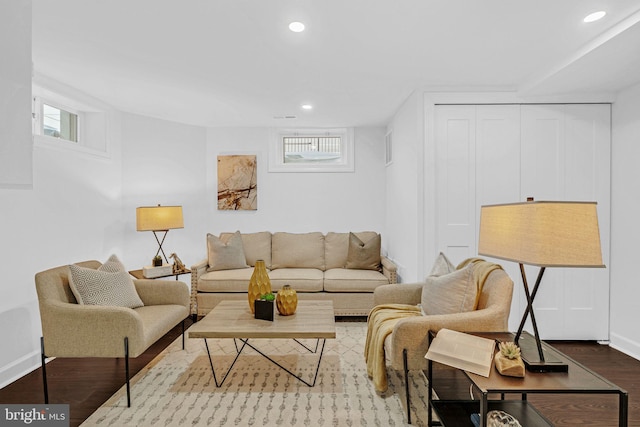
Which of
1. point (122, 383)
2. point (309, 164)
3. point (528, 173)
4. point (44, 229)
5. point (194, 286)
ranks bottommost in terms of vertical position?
point (122, 383)

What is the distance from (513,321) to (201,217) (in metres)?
3.84

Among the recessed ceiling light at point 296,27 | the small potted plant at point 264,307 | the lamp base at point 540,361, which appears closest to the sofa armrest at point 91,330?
the small potted plant at point 264,307

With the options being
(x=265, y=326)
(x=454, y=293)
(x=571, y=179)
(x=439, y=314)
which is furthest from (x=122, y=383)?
(x=571, y=179)

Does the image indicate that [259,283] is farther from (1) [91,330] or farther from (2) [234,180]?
(2) [234,180]

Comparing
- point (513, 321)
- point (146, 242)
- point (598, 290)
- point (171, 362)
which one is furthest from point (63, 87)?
point (598, 290)

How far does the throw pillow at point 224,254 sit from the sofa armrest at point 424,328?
2663 millimetres

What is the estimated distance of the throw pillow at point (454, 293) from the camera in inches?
89.4

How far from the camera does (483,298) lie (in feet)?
7.56

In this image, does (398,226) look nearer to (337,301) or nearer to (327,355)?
(337,301)

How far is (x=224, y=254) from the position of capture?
4.34 metres

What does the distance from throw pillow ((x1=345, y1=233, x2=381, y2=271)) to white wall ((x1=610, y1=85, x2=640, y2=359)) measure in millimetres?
2264

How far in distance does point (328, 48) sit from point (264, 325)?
199cm

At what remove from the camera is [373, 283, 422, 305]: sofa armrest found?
2.93m

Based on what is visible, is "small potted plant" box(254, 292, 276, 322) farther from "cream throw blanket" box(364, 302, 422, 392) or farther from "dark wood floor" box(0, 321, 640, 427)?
"dark wood floor" box(0, 321, 640, 427)
